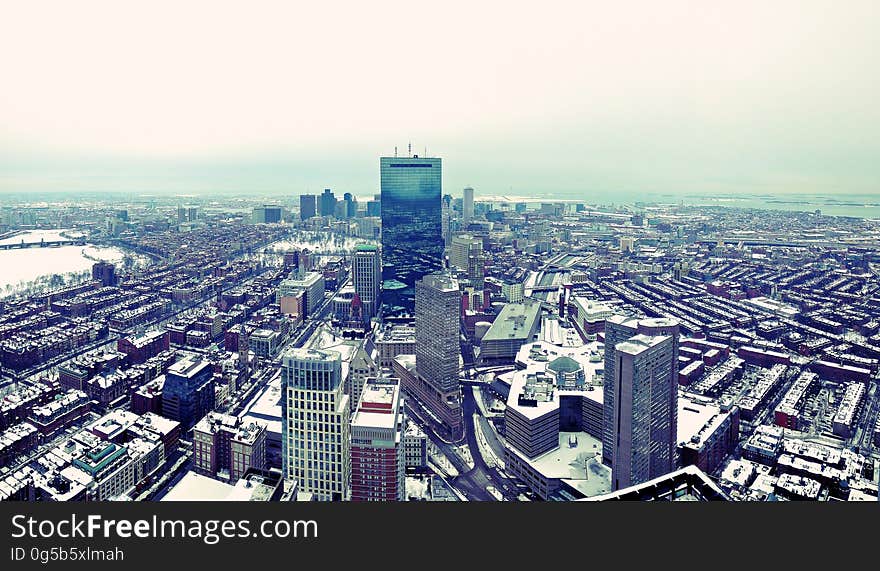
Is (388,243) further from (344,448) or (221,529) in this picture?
(221,529)

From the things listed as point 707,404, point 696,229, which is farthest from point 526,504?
point 696,229

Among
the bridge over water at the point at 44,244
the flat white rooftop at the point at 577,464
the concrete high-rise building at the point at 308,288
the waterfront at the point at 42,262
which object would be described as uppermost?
the bridge over water at the point at 44,244

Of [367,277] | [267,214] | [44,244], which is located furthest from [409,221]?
[44,244]

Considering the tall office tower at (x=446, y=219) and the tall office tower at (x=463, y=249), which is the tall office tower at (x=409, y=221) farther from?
the tall office tower at (x=463, y=249)

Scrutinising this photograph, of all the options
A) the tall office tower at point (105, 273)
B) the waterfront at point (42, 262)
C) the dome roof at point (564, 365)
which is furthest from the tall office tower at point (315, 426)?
the tall office tower at point (105, 273)

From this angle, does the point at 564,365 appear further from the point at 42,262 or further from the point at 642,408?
the point at 42,262

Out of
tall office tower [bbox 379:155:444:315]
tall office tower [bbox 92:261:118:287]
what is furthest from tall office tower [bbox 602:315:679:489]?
tall office tower [bbox 92:261:118:287]

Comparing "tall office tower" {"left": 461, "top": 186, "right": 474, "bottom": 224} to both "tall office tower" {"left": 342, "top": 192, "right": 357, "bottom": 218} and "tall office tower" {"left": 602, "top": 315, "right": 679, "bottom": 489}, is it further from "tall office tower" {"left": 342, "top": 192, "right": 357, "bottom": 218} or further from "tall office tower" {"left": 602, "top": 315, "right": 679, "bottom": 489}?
"tall office tower" {"left": 602, "top": 315, "right": 679, "bottom": 489}
